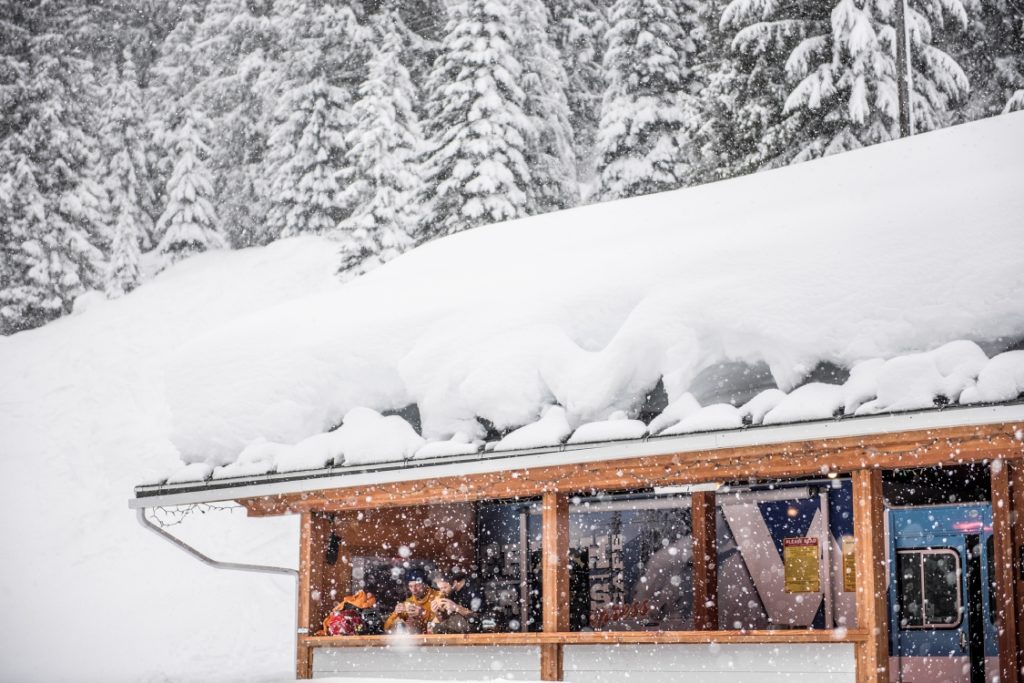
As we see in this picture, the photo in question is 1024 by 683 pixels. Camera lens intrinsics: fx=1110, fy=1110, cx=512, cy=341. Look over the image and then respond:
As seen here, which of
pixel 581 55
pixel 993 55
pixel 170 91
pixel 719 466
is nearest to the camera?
pixel 719 466

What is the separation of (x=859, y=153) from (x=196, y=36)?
120ft

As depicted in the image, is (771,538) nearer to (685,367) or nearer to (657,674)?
(657,674)

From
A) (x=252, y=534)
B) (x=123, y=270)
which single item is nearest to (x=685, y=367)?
(x=252, y=534)

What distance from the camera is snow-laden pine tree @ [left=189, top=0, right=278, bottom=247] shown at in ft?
128

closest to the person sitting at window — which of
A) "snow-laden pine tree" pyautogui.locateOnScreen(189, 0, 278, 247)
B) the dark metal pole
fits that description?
the dark metal pole

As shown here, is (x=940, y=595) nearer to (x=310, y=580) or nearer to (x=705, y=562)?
(x=705, y=562)

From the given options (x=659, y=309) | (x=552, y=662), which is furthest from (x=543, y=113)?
(x=659, y=309)

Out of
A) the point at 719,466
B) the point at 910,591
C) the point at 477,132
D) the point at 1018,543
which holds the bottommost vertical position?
the point at 910,591

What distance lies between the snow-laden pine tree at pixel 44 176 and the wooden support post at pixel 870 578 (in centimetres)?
3190

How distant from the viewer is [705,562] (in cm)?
905

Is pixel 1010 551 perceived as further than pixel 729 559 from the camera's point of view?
No

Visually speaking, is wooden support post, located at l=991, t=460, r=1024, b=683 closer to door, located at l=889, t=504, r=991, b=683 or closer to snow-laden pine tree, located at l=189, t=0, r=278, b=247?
door, located at l=889, t=504, r=991, b=683

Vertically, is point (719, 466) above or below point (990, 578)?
above

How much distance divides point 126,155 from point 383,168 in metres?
13.6
